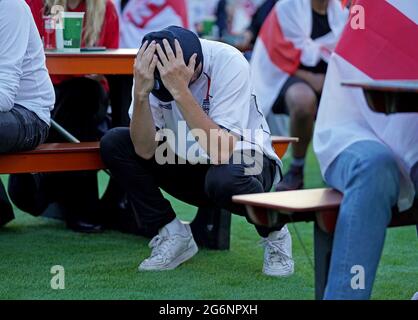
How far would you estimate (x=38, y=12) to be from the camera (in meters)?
4.71

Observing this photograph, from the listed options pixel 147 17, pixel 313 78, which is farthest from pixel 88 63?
pixel 147 17

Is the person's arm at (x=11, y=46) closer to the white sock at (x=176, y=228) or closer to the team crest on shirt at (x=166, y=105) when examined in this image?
the team crest on shirt at (x=166, y=105)

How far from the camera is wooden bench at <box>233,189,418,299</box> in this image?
283 cm

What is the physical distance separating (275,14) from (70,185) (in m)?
2.21

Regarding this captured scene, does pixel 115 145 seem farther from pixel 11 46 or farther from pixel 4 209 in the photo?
pixel 4 209

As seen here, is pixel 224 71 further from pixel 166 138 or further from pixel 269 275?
pixel 269 275

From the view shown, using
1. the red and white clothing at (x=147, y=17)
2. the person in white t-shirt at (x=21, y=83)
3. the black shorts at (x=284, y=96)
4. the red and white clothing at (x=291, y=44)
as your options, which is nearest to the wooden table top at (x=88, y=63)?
the person in white t-shirt at (x=21, y=83)

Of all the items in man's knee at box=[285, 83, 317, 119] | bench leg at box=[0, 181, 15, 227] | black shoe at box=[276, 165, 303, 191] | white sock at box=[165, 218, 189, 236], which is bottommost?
black shoe at box=[276, 165, 303, 191]

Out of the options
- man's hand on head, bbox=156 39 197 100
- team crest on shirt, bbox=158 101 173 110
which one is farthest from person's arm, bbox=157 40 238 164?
team crest on shirt, bbox=158 101 173 110

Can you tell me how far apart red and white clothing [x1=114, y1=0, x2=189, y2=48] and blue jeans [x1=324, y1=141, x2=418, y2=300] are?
4.63m

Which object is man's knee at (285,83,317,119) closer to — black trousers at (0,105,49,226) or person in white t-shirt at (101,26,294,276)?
person in white t-shirt at (101,26,294,276)

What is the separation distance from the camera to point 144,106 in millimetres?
3697

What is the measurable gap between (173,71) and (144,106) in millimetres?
213

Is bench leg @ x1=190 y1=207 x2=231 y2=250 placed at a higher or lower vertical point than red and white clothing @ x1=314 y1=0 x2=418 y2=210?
lower
